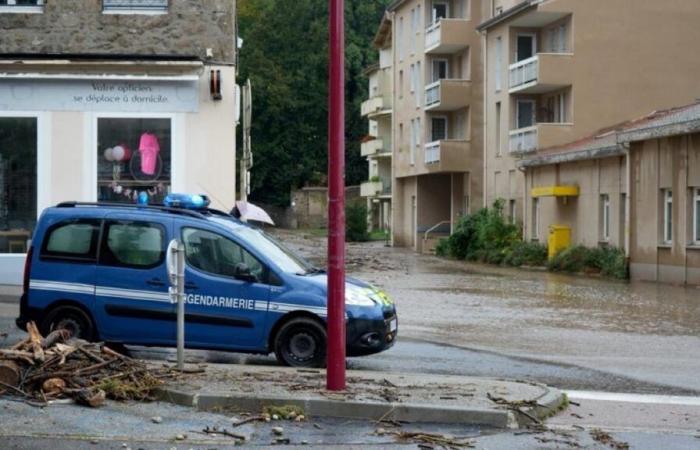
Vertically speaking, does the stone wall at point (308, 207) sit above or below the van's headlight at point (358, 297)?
above

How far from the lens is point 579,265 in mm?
38719

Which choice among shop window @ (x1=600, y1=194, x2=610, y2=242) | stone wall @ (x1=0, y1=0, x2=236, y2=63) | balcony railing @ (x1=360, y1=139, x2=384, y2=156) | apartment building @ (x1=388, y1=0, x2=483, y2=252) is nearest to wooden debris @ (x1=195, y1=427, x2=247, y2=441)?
stone wall @ (x1=0, y1=0, x2=236, y2=63)

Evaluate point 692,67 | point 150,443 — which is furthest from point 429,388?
point 692,67

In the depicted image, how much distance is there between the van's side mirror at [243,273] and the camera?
13.1 meters

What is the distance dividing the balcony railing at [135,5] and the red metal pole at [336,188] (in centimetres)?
1278

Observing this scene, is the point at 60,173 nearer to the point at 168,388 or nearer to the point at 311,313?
the point at 311,313

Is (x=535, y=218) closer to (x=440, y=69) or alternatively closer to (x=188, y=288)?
(x=440, y=69)

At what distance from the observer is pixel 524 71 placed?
47.4 meters

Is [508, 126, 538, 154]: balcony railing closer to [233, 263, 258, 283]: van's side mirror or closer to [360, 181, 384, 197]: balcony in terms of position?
[360, 181, 384, 197]: balcony

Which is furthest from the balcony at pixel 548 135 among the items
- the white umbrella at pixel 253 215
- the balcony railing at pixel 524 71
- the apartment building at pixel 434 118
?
the white umbrella at pixel 253 215

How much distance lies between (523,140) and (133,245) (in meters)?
35.7

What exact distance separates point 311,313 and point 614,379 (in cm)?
345

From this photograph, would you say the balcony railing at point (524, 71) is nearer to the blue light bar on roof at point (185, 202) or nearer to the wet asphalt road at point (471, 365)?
the wet asphalt road at point (471, 365)

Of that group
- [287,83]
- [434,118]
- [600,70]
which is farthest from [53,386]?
[287,83]
